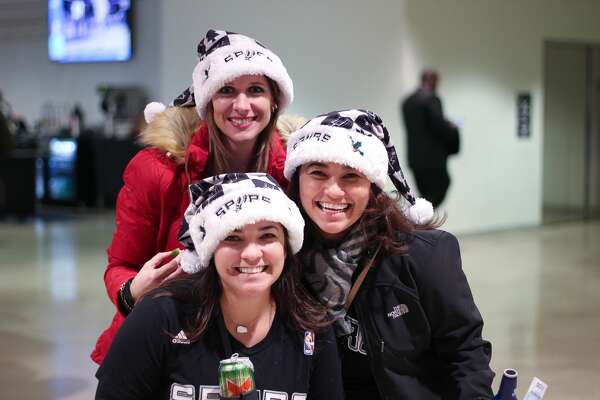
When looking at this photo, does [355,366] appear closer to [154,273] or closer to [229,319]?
[229,319]

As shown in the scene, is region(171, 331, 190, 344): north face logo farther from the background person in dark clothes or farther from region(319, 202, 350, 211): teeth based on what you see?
the background person in dark clothes

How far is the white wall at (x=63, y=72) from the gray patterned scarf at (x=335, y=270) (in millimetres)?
11608

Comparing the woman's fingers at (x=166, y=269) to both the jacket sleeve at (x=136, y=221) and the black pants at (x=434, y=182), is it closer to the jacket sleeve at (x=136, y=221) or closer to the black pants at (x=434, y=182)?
the jacket sleeve at (x=136, y=221)

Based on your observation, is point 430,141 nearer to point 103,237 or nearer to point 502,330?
point 502,330

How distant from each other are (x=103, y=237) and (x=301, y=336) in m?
8.37

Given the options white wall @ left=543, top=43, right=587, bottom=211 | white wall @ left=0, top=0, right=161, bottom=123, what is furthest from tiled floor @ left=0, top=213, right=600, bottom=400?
white wall @ left=0, top=0, right=161, bottom=123

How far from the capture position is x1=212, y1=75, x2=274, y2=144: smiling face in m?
2.36

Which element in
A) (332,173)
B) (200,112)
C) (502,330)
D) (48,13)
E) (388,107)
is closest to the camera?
(332,173)

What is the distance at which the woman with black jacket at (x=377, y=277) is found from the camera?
6.86ft

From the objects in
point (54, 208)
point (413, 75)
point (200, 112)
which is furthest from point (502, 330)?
point (54, 208)

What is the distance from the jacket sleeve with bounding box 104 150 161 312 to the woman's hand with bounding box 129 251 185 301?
0.59ft

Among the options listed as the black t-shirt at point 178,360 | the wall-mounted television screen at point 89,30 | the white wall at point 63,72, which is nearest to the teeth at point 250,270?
the black t-shirt at point 178,360

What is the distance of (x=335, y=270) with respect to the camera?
2082 millimetres

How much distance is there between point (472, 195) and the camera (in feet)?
33.1
